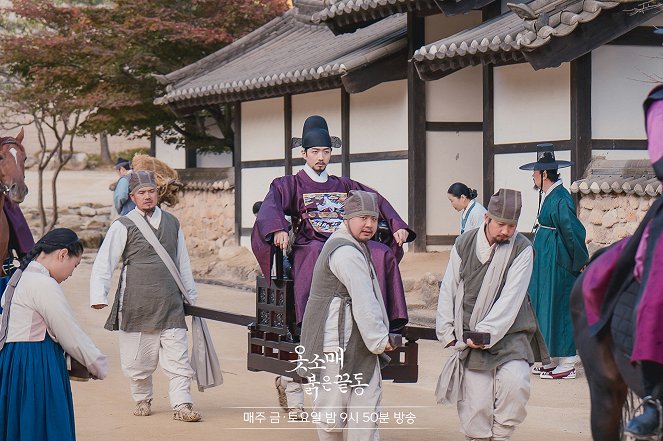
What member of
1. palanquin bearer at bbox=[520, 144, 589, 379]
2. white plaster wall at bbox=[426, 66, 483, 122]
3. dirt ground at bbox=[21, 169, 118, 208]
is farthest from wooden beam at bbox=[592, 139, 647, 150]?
dirt ground at bbox=[21, 169, 118, 208]

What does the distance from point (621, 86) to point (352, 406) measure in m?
6.83

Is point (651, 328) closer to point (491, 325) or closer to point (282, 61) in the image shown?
point (491, 325)

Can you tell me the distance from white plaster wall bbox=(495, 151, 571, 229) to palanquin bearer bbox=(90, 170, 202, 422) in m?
5.39

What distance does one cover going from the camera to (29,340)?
5852 mm

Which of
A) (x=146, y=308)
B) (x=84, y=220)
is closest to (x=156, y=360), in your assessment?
(x=146, y=308)

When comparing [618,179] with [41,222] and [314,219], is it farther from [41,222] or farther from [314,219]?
[41,222]

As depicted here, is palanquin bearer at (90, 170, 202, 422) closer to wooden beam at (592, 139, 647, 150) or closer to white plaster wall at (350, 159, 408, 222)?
wooden beam at (592, 139, 647, 150)

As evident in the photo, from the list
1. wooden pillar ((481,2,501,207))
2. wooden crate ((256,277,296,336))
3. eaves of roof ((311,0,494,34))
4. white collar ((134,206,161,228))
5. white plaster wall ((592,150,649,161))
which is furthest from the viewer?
eaves of roof ((311,0,494,34))

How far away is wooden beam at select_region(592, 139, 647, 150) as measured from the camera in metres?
12.0

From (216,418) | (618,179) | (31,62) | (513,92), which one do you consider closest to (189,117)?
(31,62)

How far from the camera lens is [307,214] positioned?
7445mm

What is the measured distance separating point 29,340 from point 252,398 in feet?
11.7

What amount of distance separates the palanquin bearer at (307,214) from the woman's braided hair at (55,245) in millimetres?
1543

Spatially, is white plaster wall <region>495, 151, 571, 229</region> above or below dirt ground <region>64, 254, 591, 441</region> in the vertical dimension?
above
